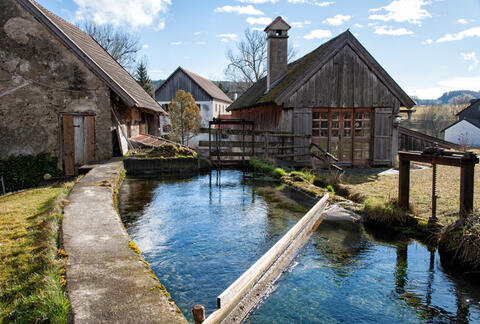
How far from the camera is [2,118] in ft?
40.4

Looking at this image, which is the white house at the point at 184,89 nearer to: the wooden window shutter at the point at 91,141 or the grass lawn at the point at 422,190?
the wooden window shutter at the point at 91,141

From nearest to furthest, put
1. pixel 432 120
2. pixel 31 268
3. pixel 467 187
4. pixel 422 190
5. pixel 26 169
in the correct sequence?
pixel 31 268 < pixel 467 187 < pixel 422 190 < pixel 26 169 < pixel 432 120

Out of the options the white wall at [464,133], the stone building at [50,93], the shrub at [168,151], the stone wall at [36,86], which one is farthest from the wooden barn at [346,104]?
the white wall at [464,133]

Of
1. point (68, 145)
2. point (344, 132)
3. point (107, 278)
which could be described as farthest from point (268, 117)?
point (107, 278)

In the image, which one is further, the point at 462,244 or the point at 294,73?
the point at 294,73

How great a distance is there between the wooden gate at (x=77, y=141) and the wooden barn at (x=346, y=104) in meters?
7.38

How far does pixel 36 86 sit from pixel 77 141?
2.30 m

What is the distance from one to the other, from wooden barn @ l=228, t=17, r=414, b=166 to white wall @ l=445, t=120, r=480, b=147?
34567 mm

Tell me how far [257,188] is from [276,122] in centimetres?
680

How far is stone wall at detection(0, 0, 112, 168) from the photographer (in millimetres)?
12261

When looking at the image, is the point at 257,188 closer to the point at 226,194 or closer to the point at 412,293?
the point at 226,194

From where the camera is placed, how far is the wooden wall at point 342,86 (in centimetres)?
1515

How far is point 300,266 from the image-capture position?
17.3ft

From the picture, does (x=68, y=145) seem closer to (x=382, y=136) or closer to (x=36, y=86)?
(x=36, y=86)
